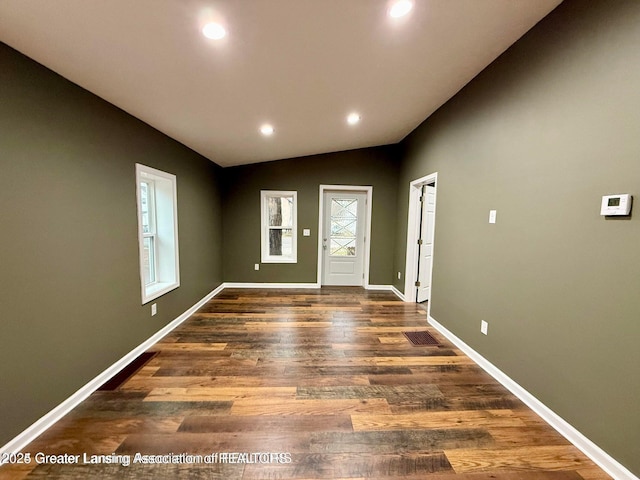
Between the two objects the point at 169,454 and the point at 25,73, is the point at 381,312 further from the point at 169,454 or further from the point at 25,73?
the point at 25,73

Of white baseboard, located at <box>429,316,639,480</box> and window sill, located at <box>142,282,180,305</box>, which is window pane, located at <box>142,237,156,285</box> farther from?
white baseboard, located at <box>429,316,639,480</box>

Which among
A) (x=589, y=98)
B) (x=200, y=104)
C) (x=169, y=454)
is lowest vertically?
(x=169, y=454)

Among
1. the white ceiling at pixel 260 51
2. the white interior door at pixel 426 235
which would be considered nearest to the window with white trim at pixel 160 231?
the white ceiling at pixel 260 51

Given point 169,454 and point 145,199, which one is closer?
point 169,454

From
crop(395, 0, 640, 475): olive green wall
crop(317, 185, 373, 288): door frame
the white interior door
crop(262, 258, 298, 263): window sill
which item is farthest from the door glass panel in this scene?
crop(395, 0, 640, 475): olive green wall

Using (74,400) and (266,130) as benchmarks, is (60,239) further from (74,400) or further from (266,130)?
(266,130)

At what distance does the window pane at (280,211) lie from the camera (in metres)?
5.01

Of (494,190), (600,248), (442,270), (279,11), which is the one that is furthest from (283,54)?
(442,270)

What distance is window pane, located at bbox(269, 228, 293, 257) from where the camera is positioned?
16.7ft

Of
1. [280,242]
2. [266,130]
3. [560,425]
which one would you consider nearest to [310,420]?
[560,425]

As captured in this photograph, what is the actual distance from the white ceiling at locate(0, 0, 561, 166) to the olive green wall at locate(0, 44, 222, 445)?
0.81ft

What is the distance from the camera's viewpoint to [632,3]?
1.30 m

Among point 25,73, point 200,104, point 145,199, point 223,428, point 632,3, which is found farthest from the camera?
point 145,199

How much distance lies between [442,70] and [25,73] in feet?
9.61
